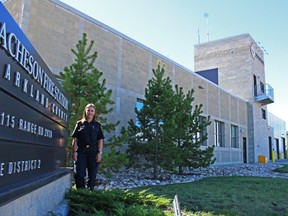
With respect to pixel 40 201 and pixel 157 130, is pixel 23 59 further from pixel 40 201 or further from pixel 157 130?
pixel 157 130

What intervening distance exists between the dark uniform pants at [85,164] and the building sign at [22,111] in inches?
41.3

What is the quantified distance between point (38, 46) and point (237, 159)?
71.6 ft

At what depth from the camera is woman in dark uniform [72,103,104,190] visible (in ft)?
16.8

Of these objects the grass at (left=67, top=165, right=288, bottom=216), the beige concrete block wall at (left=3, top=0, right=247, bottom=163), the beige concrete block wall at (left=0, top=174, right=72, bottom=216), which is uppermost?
the beige concrete block wall at (left=3, top=0, right=247, bottom=163)

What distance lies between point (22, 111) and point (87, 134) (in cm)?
247

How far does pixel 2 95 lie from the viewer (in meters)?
2.24

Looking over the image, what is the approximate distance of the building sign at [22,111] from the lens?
2289 millimetres

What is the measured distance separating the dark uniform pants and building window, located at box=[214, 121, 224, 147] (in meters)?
19.1

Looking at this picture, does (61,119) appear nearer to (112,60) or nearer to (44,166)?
(44,166)

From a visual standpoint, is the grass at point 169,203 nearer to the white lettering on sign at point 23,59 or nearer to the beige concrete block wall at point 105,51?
the white lettering on sign at point 23,59

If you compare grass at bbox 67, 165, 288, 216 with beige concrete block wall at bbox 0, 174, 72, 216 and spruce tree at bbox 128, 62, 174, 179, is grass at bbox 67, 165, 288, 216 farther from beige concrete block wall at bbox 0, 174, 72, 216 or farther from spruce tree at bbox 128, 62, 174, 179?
spruce tree at bbox 128, 62, 174, 179

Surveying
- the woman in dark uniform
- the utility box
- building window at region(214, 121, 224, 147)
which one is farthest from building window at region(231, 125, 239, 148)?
the woman in dark uniform

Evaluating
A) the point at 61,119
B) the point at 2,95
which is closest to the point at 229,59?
the point at 61,119

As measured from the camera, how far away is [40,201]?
3307 mm
